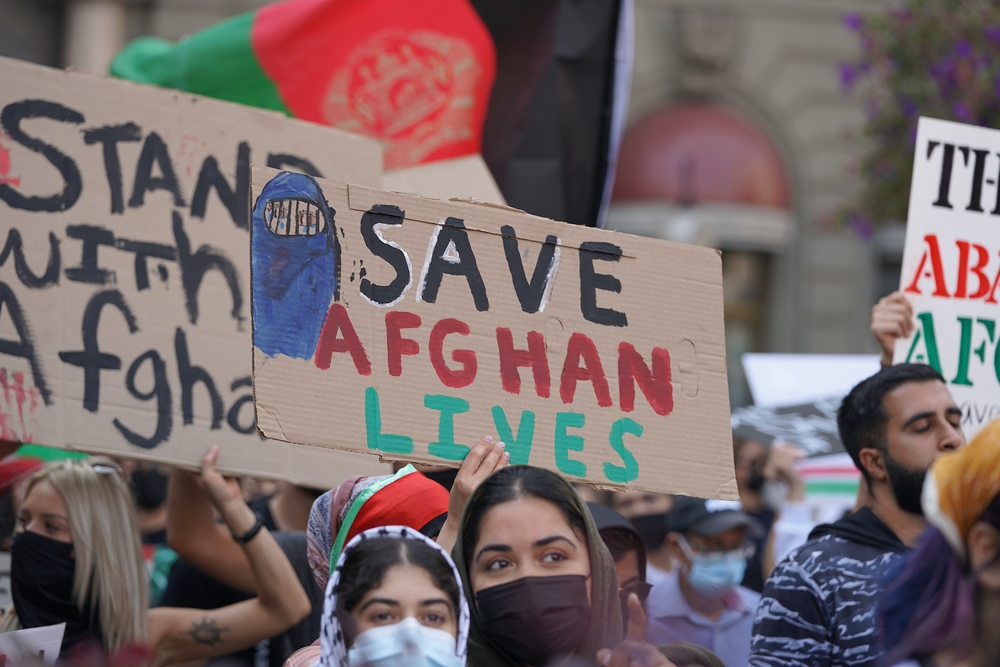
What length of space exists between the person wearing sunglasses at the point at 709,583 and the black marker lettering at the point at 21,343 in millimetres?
2261

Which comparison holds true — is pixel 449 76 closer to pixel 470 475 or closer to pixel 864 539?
pixel 470 475

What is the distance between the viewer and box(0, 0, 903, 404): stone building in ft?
53.5

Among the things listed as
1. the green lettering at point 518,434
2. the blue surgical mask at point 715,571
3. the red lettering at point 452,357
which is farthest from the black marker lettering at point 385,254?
the blue surgical mask at point 715,571

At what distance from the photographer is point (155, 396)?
3.31m

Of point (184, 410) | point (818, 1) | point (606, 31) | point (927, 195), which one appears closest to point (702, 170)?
point (818, 1)

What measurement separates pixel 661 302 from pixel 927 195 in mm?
1274

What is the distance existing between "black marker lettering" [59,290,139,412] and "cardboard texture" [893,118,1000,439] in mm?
2184

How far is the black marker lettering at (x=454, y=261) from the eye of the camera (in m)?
2.89

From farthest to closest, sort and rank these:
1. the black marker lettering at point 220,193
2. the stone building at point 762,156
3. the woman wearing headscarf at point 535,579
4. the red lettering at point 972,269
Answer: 1. the stone building at point 762,156
2. the red lettering at point 972,269
3. the black marker lettering at point 220,193
4. the woman wearing headscarf at point 535,579

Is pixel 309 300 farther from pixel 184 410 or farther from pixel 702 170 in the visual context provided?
Answer: pixel 702 170

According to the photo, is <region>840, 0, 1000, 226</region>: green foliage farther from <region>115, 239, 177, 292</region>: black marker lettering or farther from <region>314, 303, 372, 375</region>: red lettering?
<region>314, 303, 372, 375</region>: red lettering

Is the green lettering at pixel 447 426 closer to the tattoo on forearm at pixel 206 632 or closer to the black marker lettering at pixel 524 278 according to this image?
the black marker lettering at pixel 524 278

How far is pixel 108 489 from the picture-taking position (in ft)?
11.2

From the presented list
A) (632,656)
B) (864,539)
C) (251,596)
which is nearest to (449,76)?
(251,596)
